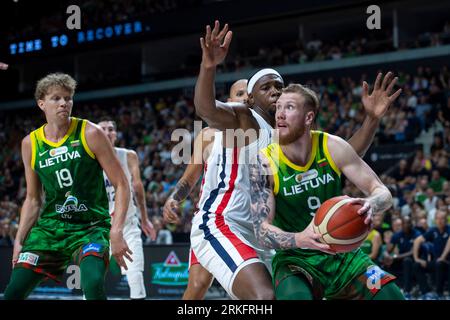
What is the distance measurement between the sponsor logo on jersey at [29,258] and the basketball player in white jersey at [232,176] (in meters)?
1.12

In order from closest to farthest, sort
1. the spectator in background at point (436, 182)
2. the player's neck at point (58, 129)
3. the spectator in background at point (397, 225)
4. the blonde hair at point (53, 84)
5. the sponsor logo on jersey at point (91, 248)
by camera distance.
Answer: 1. the sponsor logo on jersey at point (91, 248)
2. the blonde hair at point (53, 84)
3. the player's neck at point (58, 129)
4. the spectator in background at point (397, 225)
5. the spectator in background at point (436, 182)

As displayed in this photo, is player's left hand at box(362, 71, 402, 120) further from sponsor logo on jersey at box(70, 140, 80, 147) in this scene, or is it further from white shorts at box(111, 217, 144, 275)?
white shorts at box(111, 217, 144, 275)

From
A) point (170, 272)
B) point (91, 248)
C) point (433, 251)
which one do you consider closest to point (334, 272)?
point (91, 248)

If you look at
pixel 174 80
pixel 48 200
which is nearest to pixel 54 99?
pixel 48 200

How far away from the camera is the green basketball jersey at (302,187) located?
13.8 ft

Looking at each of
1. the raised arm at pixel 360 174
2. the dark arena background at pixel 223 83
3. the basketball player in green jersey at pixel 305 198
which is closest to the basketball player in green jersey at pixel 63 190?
the basketball player in green jersey at pixel 305 198

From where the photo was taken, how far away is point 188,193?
5.46 m

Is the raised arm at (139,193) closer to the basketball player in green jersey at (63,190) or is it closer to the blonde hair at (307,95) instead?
the basketball player in green jersey at (63,190)

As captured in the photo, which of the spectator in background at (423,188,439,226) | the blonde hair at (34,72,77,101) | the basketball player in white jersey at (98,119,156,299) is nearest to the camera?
the blonde hair at (34,72,77,101)

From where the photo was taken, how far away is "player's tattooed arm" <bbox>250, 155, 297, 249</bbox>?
13.1 ft

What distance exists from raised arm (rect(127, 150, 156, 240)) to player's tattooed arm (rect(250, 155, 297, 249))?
3.43 m

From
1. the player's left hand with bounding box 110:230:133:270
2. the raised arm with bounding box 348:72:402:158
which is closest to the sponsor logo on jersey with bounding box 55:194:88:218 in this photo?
the player's left hand with bounding box 110:230:133:270

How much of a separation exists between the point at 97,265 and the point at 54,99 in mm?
1213

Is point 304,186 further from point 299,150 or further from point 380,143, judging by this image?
point 380,143
